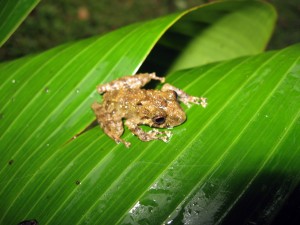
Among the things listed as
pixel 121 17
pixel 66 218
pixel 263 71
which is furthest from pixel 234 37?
pixel 121 17

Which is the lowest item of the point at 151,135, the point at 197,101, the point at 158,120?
the point at 151,135

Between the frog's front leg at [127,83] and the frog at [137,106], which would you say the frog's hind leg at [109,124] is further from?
the frog's front leg at [127,83]

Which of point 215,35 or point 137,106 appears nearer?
point 137,106

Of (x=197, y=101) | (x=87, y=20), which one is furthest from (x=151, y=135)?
(x=87, y=20)

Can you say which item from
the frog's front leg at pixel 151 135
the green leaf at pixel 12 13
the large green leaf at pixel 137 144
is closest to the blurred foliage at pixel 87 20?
the large green leaf at pixel 137 144

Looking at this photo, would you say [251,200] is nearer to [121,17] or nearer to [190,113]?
[190,113]

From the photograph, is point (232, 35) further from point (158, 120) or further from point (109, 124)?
point (109, 124)

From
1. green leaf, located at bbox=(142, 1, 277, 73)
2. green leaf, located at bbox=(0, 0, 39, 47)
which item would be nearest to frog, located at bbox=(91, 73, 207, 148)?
green leaf, located at bbox=(142, 1, 277, 73)
